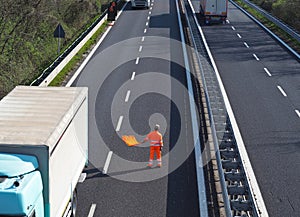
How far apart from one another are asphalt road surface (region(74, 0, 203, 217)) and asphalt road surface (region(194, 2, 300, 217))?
2.11 m

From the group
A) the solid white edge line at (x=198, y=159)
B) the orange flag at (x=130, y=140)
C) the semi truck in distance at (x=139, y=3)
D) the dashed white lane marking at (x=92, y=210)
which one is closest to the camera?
the dashed white lane marking at (x=92, y=210)

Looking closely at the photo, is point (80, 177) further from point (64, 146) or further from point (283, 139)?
point (283, 139)

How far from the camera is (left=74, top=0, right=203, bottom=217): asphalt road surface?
42.5 ft

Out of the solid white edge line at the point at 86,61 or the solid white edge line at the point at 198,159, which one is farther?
the solid white edge line at the point at 86,61

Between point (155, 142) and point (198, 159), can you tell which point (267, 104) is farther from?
point (155, 142)

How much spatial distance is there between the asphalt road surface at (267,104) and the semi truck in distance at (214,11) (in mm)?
3066

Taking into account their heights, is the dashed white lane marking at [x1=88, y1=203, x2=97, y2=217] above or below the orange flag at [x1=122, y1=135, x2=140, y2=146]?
below

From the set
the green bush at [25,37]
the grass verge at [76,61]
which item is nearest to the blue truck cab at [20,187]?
the grass verge at [76,61]

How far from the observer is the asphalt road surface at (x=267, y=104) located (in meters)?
14.3

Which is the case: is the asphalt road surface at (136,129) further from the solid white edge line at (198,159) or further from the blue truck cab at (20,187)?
the blue truck cab at (20,187)

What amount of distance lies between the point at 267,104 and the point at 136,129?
6549mm

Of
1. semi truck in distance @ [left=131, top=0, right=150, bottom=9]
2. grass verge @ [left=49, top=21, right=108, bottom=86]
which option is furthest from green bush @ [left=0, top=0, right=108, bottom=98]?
semi truck in distance @ [left=131, top=0, right=150, bottom=9]

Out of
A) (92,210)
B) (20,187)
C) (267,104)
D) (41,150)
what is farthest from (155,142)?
(267,104)

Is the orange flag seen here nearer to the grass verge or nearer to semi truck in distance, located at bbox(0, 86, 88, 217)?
semi truck in distance, located at bbox(0, 86, 88, 217)
